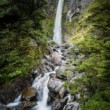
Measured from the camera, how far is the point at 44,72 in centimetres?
1608

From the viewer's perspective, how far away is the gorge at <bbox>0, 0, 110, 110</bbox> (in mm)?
8438

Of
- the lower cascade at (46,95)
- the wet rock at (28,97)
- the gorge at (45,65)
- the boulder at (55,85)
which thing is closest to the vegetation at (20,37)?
the gorge at (45,65)

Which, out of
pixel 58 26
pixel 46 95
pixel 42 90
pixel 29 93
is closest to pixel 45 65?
pixel 42 90

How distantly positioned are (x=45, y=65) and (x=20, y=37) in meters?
2.93

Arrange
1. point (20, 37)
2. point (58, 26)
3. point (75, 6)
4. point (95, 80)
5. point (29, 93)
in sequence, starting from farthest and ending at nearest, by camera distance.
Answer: point (58, 26) → point (75, 6) → point (20, 37) → point (29, 93) → point (95, 80)

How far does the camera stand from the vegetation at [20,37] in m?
14.6

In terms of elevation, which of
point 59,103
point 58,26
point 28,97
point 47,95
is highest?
point 58,26

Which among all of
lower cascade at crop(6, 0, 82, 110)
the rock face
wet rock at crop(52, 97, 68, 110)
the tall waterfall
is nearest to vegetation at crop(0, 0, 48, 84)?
lower cascade at crop(6, 0, 82, 110)

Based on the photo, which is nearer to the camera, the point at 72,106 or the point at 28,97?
the point at 72,106

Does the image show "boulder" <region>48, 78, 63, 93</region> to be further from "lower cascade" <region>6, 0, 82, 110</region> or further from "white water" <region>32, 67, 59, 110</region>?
"white water" <region>32, 67, 59, 110</region>

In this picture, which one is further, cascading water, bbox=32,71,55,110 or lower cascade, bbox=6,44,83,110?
cascading water, bbox=32,71,55,110

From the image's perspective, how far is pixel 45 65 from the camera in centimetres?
1709

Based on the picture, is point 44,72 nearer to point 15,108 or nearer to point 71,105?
point 15,108

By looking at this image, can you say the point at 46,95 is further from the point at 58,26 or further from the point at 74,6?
the point at 74,6
